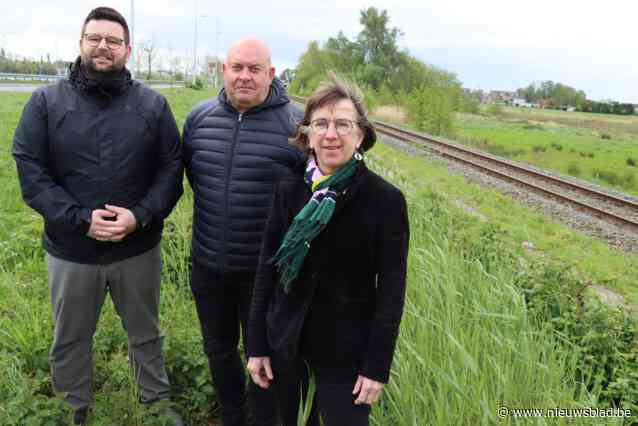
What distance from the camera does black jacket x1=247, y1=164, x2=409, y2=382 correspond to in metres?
2.02

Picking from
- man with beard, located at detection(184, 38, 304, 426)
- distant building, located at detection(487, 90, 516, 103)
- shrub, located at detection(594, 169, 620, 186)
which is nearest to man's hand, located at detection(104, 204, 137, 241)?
man with beard, located at detection(184, 38, 304, 426)

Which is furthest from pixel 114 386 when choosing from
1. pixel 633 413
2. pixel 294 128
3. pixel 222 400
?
pixel 633 413

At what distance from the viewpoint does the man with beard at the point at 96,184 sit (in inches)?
103

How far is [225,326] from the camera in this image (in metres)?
2.93

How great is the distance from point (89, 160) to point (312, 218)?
4.40 feet

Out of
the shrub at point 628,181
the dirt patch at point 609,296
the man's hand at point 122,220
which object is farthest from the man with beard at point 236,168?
the shrub at point 628,181

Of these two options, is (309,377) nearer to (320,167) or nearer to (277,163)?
(320,167)

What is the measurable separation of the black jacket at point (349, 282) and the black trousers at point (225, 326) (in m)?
0.67

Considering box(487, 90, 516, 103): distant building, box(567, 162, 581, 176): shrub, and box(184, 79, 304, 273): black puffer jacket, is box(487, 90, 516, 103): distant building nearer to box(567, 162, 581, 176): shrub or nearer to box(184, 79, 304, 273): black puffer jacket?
box(567, 162, 581, 176): shrub

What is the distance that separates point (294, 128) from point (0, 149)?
10191 millimetres

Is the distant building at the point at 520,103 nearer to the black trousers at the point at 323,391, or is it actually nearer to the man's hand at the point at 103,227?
the man's hand at the point at 103,227

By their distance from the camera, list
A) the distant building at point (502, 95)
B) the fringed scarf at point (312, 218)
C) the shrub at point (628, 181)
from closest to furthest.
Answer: the fringed scarf at point (312, 218) < the shrub at point (628, 181) < the distant building at point (502, 95)

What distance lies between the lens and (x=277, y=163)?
2766 mm

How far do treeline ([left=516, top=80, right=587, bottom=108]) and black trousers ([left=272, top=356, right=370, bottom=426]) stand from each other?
4280 inches
